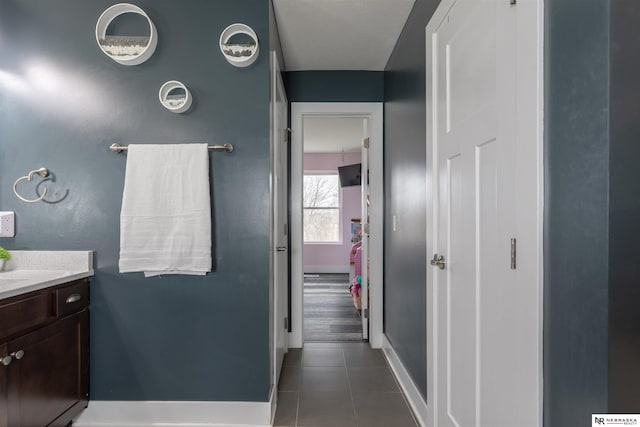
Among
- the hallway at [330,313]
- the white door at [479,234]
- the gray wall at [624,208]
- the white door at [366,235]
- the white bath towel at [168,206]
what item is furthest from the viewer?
the hallway at [330,313]

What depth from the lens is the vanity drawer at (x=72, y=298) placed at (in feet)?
5.79

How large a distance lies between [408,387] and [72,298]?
6.54 ft

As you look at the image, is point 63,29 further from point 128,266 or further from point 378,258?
point 378,258

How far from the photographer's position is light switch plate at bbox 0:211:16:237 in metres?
1.98

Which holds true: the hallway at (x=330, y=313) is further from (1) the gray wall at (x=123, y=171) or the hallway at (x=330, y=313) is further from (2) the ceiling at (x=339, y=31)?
(2) the ceiling at (x=339, y=31)

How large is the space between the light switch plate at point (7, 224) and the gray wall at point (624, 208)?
8.56 feet

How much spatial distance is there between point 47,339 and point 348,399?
1684 millimetres

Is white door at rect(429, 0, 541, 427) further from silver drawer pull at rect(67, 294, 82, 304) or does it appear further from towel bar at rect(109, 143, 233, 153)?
silver drawer pull at rect(67, 294, 82, 304)

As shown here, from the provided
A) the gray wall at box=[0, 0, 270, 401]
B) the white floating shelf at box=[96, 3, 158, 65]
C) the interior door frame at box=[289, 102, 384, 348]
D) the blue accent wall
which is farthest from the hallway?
the white floating shelf at box=[96, 3, 158, 65]

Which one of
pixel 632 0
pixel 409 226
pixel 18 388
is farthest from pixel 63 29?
pixel 632 0

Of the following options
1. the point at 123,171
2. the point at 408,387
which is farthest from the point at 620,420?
the point at 123,171

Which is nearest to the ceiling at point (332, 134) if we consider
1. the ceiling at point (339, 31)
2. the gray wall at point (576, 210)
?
the ceiling at point (339, 31)

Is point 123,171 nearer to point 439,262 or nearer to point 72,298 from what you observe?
point 72,298

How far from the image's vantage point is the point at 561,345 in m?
0.93
